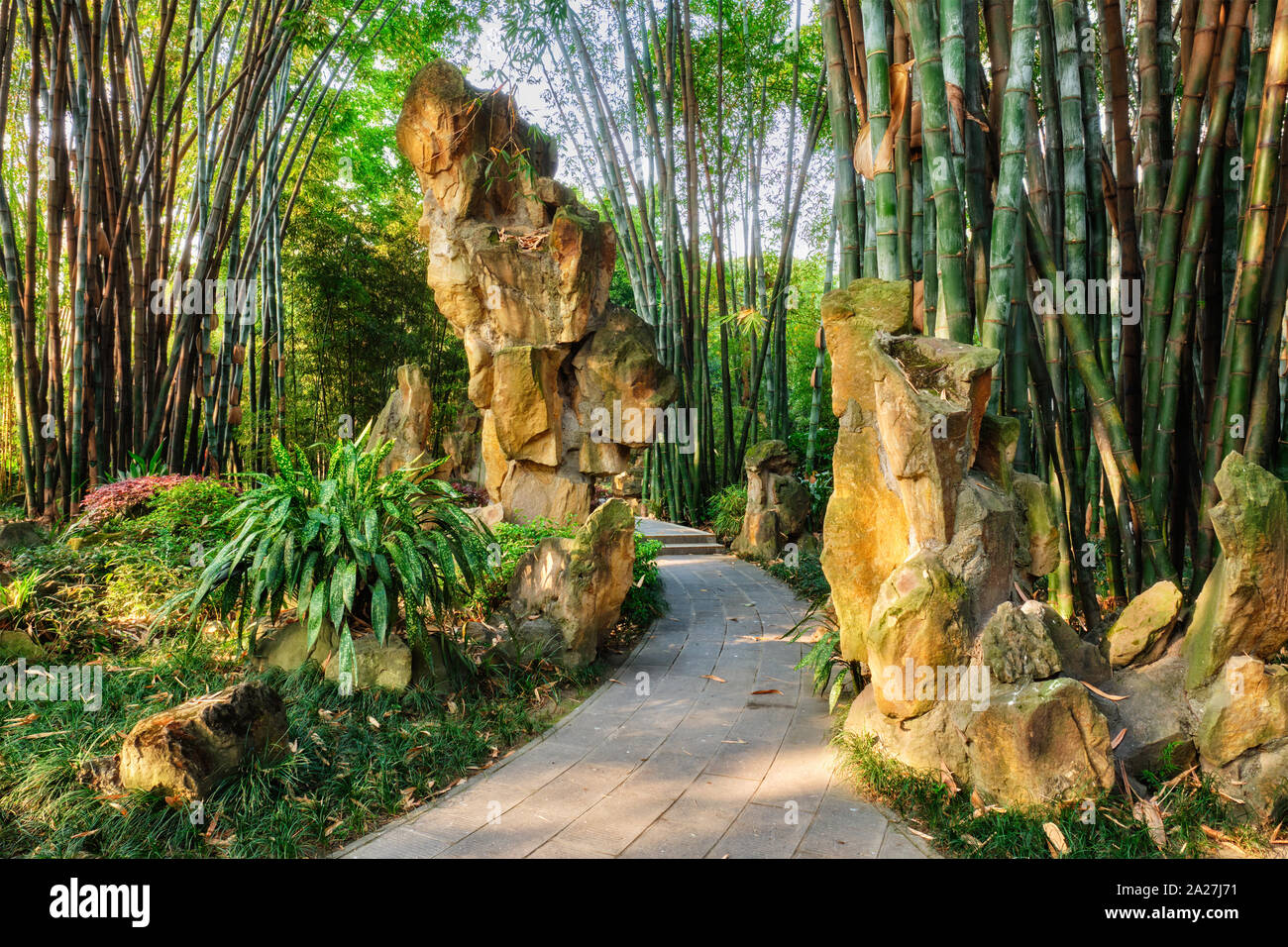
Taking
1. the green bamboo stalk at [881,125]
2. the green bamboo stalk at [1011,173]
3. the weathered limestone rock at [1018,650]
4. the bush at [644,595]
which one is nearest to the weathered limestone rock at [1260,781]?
the weathered limestone rock at [1018,650]

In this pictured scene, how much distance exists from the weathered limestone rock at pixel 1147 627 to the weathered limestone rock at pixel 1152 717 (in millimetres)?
64

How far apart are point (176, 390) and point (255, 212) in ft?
7.98

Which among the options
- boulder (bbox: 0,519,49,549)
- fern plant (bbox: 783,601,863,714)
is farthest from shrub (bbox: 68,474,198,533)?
fern plant (bbox: 783,601,863,714)

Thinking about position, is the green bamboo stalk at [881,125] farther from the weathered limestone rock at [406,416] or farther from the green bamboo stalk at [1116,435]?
the weathered limestone rock at [406,416]

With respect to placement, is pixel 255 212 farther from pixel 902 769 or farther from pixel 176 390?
pixel 902 769

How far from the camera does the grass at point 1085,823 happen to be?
220cm

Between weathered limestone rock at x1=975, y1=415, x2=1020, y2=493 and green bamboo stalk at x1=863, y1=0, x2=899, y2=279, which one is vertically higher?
green bamboo stalk at x1=863, y1=0, x2=899, y2=279

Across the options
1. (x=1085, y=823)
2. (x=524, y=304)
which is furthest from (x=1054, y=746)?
(x=524, y=304)

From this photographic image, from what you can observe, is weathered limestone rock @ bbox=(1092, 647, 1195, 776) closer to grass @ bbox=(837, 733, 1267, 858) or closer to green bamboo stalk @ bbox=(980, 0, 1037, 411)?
grass @ bbox=(837, 733, 1267, 858)

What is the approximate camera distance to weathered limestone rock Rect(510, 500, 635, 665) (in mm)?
4012

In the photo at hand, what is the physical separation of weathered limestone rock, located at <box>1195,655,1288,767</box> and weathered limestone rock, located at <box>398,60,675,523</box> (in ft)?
18.8

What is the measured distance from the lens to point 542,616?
13.3ft

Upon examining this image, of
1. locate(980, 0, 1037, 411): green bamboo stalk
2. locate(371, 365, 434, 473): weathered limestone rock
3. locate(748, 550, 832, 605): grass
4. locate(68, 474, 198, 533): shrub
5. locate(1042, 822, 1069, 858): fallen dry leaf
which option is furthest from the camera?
locate(371, 365, 434, 473): weathered limestone rock

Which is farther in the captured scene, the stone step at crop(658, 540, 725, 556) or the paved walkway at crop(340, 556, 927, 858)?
the stone step at crop(658, 540, 725, 556)
